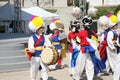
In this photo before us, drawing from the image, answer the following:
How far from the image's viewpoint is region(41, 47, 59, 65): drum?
814cm

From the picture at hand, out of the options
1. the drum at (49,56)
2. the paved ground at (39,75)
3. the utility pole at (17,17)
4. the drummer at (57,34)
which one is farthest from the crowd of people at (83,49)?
the utility pole at (17,17)

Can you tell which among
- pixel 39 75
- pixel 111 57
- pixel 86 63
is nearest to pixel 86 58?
pixel 86 63

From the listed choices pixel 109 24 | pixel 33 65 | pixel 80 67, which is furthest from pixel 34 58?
pixel 109 24

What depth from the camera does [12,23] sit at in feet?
80.1

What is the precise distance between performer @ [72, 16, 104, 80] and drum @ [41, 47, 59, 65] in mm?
Answer: 760

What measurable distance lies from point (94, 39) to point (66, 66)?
294 cm

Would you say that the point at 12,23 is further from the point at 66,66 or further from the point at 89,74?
the point at 89,74

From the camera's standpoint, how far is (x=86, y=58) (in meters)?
8.73

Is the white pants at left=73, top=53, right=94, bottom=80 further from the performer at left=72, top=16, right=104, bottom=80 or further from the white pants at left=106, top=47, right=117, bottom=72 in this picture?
the white pants at left=106, top=47, right=117, bottom=72

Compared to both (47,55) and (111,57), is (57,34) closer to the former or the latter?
(111,57)

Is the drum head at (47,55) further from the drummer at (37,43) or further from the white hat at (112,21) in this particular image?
the white hat at (112,21)

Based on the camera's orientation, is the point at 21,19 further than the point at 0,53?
Yes

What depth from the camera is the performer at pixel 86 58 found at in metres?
8.59

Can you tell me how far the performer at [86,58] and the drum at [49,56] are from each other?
2.49ft
